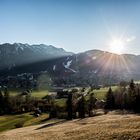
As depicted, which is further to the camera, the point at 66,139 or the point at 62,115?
the point at 62,115

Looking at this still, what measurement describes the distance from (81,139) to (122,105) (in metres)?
87.8

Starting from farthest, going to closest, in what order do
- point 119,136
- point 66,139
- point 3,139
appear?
1. point 3,139
2. point 66,139
3. point 119,136

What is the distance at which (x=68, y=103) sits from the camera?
118 metres

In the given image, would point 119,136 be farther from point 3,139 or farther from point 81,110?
point 81,110

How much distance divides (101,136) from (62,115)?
79.0 meters

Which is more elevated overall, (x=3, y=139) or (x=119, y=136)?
(x=119, y=136)

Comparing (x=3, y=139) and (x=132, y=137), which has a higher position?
(x=132, y=137)

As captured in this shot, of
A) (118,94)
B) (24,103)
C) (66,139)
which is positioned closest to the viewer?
(66,139)

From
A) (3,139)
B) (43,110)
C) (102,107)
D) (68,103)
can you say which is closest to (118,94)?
(102,107)

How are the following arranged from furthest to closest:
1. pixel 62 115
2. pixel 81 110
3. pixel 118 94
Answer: pixel 118 94 < pixel 62 115 < pixel 81 110

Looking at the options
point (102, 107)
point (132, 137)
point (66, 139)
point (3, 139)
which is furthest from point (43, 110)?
point (132, 137)

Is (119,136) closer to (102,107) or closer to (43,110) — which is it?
(102,107)

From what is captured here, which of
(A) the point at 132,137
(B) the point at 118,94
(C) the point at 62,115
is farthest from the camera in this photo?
(B) the point at 118,94

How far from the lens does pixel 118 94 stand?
139 metres
